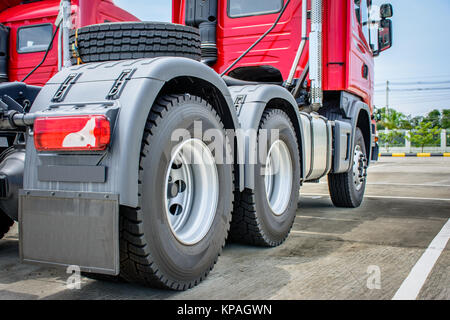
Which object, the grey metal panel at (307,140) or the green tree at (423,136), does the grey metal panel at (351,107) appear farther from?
the green tree at (423,136)

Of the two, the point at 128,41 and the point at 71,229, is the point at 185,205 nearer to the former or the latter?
the point at 71,229

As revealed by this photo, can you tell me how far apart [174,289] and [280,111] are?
6.47 ft

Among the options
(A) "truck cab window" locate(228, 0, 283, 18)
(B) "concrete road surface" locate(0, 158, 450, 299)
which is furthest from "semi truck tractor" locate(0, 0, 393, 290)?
(A) "truck cab window" locate(228, 0, 283, 18)

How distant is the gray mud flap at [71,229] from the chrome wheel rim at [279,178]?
2.03 meters

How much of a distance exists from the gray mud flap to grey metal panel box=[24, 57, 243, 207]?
0.18ft

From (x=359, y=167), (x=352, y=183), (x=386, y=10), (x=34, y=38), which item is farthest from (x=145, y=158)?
(x=386, y=10)

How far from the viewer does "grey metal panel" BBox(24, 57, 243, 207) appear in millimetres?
2076

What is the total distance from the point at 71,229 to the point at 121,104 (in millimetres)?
625

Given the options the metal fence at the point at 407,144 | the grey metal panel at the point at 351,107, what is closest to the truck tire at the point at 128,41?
the grey metal panel at the point at 351,107

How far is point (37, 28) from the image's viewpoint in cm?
614

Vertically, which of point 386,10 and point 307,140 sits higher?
point 386,10
